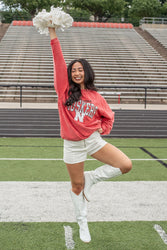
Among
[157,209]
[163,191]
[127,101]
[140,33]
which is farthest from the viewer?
[140,33]

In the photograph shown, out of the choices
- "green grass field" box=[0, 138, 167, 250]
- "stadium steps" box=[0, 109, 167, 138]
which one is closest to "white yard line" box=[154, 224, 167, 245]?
"green grass field" box=[0, 138, 167, 250]

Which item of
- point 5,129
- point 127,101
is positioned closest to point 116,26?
point 127,101

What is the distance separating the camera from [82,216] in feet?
9.80

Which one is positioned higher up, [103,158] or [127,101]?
[103,158]

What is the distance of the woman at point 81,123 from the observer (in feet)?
9.53

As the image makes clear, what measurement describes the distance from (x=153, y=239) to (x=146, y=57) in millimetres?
23060

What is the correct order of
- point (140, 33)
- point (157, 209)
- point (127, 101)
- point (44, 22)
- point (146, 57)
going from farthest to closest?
1. point (140, 33)
2. point (146, 57)
3. point (127, 101)
4. point (157, 209)
5. point (44, 22)

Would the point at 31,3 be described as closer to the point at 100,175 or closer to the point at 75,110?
the point at 75,110

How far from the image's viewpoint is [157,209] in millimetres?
3820

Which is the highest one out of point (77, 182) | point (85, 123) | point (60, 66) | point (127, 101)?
point (60, 66)

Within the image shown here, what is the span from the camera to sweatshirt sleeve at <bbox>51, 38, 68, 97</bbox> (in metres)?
2.91

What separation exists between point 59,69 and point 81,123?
1.66 feet

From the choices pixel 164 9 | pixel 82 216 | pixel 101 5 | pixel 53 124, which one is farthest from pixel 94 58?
pixel 164 9

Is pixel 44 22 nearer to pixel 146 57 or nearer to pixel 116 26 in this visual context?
pixel 146 57
